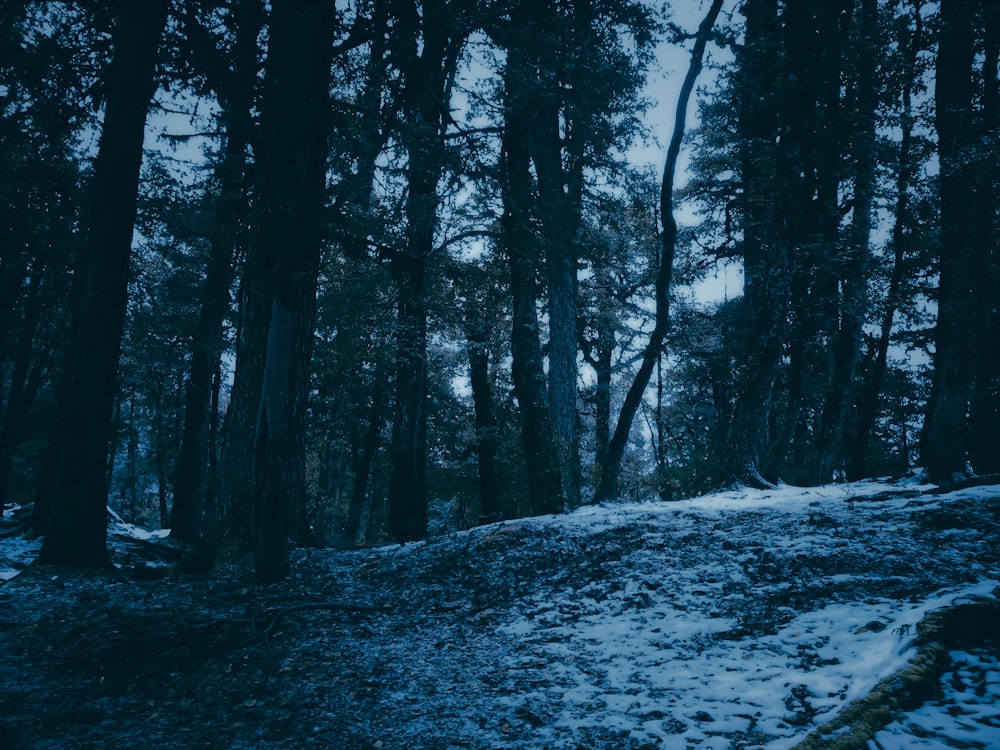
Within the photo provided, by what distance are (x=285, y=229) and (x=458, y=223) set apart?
5466 millimetres

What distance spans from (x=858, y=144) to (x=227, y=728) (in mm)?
13997

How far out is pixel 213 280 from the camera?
12398 millimetres

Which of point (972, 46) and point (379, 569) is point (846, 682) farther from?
point (972, 46)

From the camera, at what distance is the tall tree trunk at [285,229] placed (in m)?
5.64

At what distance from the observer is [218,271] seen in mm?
10125

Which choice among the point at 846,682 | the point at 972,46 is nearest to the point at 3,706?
the point at 846,682

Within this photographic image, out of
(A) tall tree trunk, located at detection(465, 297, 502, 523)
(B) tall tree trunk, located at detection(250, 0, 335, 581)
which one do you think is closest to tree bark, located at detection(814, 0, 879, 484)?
(A) tall tree trunk, located at detection(465, 297, 502, 523)

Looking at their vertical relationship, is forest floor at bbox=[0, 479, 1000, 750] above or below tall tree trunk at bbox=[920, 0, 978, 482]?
below

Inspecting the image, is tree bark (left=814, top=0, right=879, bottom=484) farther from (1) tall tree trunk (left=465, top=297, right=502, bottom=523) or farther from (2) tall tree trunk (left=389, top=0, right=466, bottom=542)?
(1) tall tree trunk (left=465, top=297, right=502, bottom=523)

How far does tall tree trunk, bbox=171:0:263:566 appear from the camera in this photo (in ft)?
22.9

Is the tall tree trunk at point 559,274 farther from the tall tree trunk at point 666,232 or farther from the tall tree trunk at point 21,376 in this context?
the tall tree trunk at point 21,376

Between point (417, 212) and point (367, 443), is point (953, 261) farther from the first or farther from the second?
point (367, 443)

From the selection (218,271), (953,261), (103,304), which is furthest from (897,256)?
(103,304)

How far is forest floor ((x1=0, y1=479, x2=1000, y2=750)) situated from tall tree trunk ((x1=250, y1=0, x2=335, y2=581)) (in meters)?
0.87
